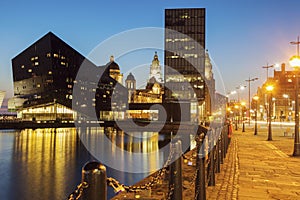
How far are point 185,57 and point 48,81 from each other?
52.6m

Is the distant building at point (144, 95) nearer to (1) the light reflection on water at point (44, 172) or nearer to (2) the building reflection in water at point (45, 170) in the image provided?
(2) the building reflection in water at point (45, 170)

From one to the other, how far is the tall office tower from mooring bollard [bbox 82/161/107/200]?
116 m

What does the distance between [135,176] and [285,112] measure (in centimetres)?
10944

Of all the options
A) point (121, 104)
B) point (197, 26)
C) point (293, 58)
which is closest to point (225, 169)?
point (293, 58)

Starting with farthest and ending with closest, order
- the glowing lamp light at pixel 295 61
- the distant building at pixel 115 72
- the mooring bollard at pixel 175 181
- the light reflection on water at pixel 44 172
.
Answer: the distant building at pixel 115 72
the light reflection on water at pixel 44 172
the glowing lamp light at pixel 295 61
the mooring bollard at pixel 175 181

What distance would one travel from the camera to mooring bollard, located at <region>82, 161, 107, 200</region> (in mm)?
2574

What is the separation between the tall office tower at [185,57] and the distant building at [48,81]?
31.8 m

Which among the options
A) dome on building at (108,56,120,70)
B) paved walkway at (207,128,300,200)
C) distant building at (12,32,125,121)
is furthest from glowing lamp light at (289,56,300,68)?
dome on building at (108,56,120,70)

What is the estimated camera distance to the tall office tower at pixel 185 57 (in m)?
121

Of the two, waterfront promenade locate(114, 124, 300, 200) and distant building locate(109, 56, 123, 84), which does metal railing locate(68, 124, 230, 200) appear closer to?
waterfront promenade locate(114, 124, 300, 200)

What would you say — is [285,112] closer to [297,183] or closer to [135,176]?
[135,176]

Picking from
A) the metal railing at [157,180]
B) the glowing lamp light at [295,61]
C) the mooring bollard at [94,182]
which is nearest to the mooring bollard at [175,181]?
the metal railing at [157,180]

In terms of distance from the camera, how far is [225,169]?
11070 mm

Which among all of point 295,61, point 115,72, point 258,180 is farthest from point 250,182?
point 115,72
